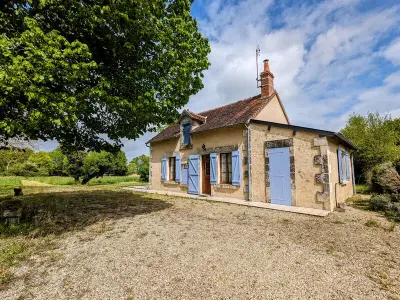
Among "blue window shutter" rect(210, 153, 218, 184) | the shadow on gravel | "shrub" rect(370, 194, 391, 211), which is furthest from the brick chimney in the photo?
the shadow on gravel

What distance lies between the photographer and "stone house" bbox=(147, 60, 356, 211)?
7.55 meters

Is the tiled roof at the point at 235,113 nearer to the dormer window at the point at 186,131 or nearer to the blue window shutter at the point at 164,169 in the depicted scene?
the dormer window at the point at 186,131

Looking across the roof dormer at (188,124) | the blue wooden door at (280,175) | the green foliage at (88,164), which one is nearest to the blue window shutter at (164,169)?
the roof dormer at (188,124)

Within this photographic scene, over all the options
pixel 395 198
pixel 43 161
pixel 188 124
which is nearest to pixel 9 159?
pixel 43 161

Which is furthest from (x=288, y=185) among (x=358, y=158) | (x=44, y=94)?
(x=358, y=158)

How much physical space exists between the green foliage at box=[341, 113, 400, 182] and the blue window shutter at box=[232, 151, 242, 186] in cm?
963

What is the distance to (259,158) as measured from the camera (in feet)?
29.3

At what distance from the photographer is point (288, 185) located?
803 centimetres

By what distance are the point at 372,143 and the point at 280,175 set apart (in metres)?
11.3

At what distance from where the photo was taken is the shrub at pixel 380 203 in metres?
6.96

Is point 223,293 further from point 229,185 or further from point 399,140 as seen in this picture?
point 399,140

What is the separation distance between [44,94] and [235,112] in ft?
28.9

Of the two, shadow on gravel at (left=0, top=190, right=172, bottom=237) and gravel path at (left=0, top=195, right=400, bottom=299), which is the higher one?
shadow on gravel at (left=0, top=190, right=172, bottom=237)

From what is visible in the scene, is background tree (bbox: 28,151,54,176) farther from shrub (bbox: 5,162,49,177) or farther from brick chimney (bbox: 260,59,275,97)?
brick chimney (bbox: 260,59,275,97)
